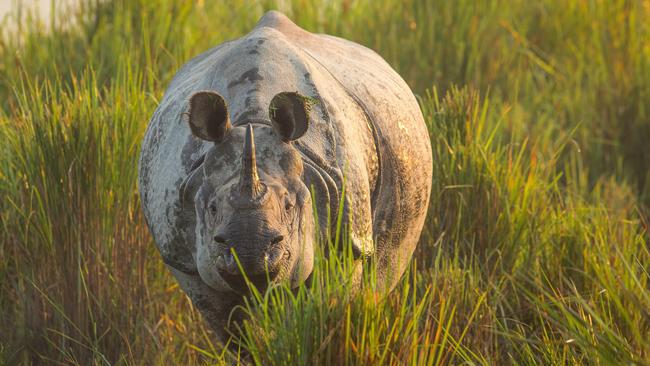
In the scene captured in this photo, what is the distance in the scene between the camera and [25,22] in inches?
289

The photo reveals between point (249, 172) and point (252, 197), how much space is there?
0.07m

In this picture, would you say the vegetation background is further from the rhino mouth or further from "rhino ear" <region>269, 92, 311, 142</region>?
"rhino ear" <region>269, 92, 311, 142</region>

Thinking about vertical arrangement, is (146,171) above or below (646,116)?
above

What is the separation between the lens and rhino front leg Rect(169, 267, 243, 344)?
412cm

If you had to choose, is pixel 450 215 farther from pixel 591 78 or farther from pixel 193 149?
pixel 591 78

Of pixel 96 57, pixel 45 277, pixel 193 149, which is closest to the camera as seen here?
pixel 193 149

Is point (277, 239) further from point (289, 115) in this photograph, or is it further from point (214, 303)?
point (214, 303)

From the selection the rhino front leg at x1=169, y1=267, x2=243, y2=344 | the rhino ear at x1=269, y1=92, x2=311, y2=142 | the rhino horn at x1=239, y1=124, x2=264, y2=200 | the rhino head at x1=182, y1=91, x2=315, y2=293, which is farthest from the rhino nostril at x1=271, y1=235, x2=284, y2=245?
the rhino front leg at x1=169, y1=267, x2=243, y2=344

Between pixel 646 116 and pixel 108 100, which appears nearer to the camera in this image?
pixel 108 100

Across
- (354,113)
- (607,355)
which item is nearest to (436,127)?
(354,113)

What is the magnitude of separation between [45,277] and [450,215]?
187 centimetres

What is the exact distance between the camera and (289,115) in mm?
3738

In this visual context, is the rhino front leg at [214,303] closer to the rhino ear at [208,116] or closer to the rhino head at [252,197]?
the rhino head at [252,197]

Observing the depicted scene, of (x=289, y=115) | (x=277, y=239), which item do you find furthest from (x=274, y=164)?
(x=277, y=239)
